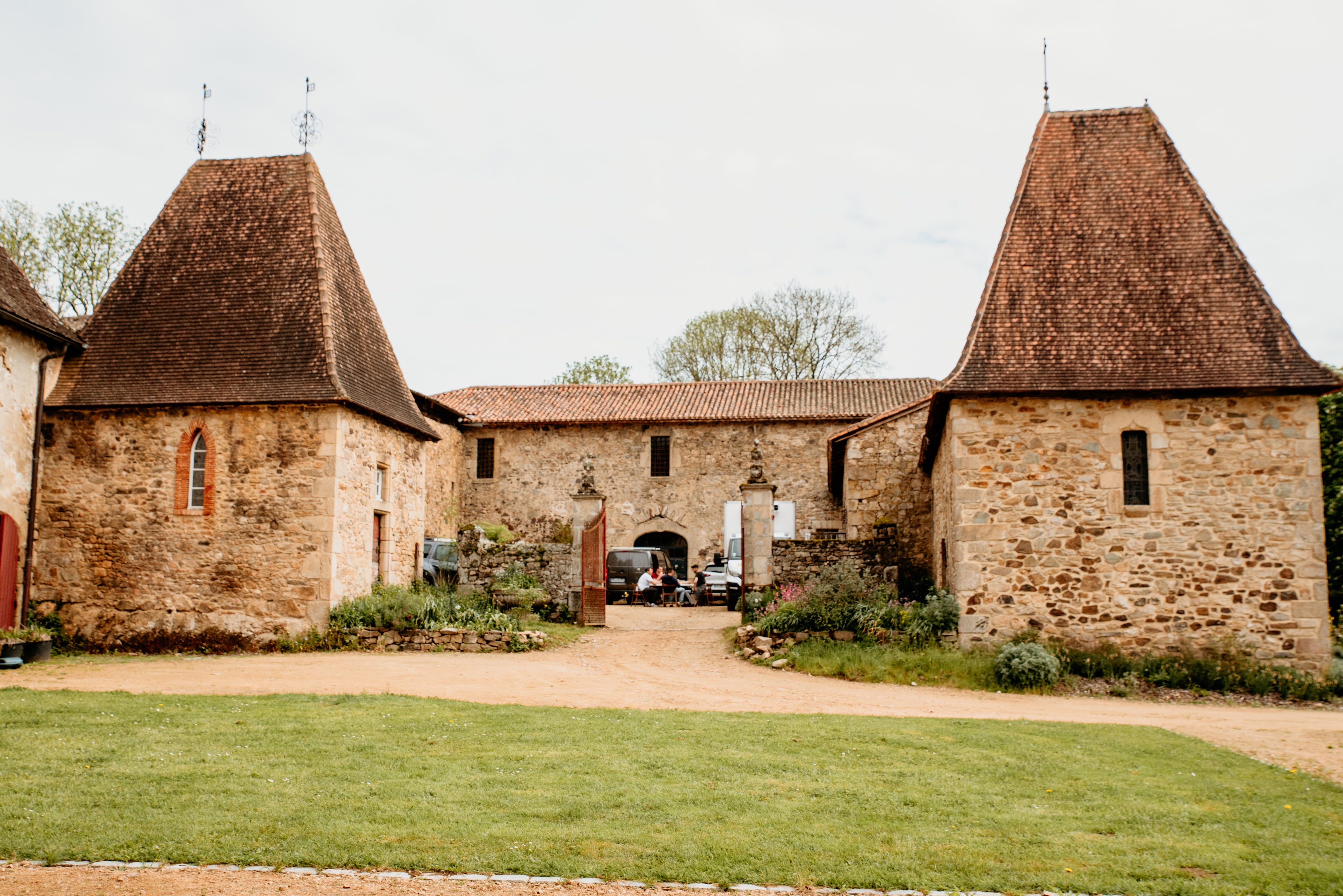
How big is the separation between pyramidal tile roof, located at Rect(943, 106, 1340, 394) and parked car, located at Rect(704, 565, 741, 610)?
374 inches

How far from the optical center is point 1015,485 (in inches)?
513

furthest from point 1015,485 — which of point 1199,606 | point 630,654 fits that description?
point 630,654

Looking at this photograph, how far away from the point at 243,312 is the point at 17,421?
3567 mm

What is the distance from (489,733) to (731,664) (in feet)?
21.1

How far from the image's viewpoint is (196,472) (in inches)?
593

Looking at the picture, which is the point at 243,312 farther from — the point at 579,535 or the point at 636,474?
the point at 636,474

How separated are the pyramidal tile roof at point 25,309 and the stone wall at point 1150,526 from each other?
13450mm

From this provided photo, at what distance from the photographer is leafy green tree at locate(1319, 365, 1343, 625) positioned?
70.4 ft

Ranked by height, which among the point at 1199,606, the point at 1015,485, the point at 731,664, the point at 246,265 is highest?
the point at 246,265

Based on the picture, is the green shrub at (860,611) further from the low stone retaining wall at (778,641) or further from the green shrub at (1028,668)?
the green shrub at (1028,668)

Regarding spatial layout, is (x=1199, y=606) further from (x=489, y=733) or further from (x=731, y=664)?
(x=489, y=733)

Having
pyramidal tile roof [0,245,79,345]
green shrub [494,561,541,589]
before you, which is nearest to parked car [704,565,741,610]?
green shrub [494,561,541,589]

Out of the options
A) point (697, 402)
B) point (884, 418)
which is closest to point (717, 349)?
point (697, 402)

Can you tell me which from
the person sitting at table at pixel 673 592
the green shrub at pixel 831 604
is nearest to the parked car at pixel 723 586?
the person sitting at table at pixel 673 592
